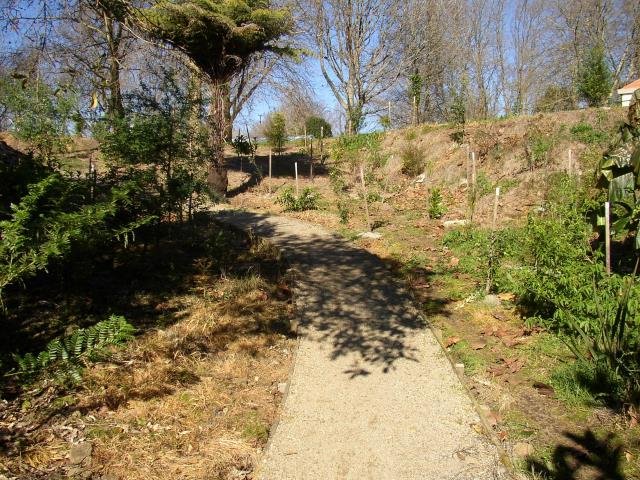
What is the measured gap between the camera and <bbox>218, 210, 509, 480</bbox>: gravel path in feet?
11.4

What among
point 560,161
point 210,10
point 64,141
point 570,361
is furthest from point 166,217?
point 560,161

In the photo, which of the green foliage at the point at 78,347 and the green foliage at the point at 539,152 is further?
the green foliage at the point at 539,152

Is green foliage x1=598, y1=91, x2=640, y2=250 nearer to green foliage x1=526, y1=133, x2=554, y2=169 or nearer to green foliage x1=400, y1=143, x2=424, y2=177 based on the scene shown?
green foliage x1=526, y1=133, x2=554, y2=169

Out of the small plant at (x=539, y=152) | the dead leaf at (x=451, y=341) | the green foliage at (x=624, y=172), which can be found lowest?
the dead leaf at (x=451, y=341)

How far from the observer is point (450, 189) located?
13.2 meters

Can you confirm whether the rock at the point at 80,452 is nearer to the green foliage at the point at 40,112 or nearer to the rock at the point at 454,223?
the green foliage at the point at 40,112

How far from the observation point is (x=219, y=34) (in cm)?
1265

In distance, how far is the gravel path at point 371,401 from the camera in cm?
346

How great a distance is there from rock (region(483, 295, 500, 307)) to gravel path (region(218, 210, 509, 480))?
963 millimetres

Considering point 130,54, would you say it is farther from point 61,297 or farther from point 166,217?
point 61,297

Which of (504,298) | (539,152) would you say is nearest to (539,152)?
(539,152)

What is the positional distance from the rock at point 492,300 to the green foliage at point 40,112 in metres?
6.36

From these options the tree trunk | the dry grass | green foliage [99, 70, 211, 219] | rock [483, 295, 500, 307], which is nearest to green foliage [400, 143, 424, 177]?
the tree trunk

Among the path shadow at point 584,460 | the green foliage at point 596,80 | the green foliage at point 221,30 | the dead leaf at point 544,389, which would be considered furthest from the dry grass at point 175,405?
the green foliage at point 596,80
